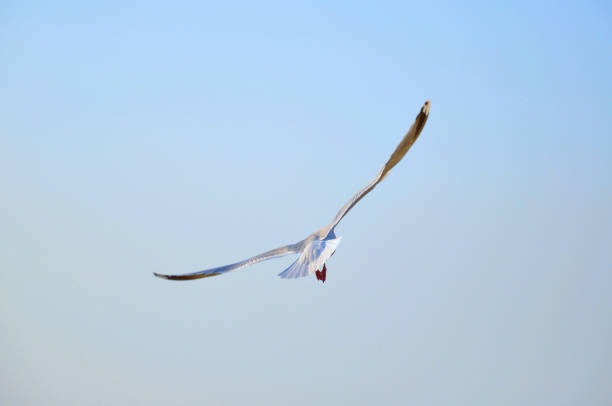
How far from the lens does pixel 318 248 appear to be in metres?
6.74

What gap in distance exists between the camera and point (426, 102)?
6.37m


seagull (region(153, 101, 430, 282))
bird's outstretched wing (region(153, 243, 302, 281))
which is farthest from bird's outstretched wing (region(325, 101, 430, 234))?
bird's outstretched wing (region(153, 243, 302, 281))

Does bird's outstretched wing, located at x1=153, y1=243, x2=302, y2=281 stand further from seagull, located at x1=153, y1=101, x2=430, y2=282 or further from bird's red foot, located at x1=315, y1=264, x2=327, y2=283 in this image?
bird's red foot, located at x1=315, y1=264, x2=327, y2=283

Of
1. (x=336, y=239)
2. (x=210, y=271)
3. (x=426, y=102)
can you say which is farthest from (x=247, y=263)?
(x=426, y=102)

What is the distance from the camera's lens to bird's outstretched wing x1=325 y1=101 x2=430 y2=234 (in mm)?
6469

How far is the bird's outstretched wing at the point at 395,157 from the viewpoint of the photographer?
21.2 ft

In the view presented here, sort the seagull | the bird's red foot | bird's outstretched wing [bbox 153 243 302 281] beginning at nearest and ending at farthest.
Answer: the seagull
bird's outstretched wing [bbox 153 243 302 281]
the bird's red foot

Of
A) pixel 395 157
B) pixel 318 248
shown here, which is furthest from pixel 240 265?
pixel 395 157

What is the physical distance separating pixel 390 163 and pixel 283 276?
4.87 ft

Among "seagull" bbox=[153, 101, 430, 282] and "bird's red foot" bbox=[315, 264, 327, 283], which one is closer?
"seagull" bbox=[153, 101, 430, 282]

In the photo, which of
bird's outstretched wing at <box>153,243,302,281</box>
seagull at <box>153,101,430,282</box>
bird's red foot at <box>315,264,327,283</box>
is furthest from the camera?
bird's red foot at <box>315,264,327,283</box>

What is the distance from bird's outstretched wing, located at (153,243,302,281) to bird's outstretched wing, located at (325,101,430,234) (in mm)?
415

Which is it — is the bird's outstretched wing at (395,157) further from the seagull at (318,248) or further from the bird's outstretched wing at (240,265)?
the bird's outstretched wing at (240,265)

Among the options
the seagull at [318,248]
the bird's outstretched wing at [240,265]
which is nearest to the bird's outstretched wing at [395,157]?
the seagull at [318,248]
